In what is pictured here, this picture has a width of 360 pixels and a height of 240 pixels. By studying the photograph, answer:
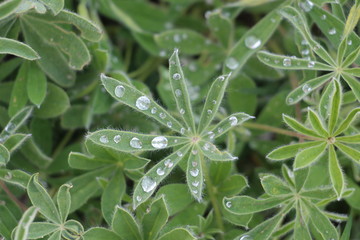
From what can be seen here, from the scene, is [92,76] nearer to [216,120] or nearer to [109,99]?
[109,99]

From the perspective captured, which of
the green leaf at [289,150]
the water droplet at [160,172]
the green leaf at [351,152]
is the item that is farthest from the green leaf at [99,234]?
the green leaf at [351,152]

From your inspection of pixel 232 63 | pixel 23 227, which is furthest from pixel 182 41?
pixel 23 227

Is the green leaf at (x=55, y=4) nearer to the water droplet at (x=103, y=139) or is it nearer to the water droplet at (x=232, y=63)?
the water droplet at (x=103, y=139)

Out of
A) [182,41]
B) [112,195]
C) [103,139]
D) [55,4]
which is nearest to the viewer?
[103,139]

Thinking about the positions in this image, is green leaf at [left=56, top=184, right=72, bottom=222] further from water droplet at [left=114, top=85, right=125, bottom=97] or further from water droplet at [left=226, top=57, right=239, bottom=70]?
water droplet at [left=226, top=57, right=239, bottom=70]

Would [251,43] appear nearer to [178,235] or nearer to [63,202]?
[178,235]

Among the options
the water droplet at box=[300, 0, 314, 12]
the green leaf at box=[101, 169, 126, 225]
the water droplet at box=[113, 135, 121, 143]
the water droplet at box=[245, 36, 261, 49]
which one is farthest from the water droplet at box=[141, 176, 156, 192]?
the water droplet at box=[300, 0, 314, 12]
